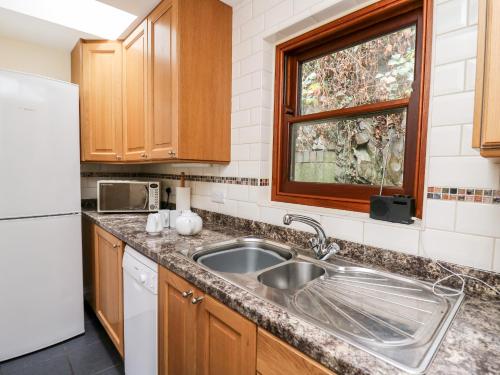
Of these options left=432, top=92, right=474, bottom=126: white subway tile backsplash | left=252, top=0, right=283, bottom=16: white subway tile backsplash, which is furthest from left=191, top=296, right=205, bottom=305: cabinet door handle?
left=252, top=0, right=283, bottom=16: white subway tile backsplash

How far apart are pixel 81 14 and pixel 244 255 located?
1.93 meters

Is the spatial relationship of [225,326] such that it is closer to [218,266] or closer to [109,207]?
[218,266]

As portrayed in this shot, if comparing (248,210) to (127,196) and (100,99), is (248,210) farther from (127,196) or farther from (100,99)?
(100,99)

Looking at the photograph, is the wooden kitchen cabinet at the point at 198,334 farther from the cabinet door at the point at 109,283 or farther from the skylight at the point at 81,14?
the skylight at the point at 81,14

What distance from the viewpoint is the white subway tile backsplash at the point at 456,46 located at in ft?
2.78

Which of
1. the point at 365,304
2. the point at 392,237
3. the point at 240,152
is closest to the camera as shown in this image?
the point at 365,304

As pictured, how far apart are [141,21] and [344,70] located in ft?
4.63

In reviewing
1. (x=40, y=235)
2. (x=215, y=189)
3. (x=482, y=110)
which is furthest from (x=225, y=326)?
(x=40, y=235)

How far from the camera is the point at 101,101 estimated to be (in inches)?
85.4

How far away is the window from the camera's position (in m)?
1.09

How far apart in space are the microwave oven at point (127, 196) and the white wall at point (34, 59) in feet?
3.60

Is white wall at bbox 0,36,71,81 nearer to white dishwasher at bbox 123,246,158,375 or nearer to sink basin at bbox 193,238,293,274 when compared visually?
white dishwasher at bbox 123,246,158,375

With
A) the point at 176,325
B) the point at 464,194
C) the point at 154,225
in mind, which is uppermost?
the point at 464,194

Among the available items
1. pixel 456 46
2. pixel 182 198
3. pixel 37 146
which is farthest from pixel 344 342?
pixel 37 146
